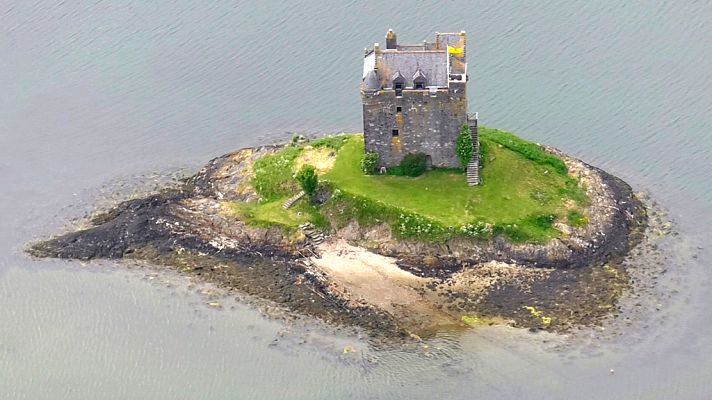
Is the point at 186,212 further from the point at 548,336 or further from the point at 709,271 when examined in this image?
the point at 709,271

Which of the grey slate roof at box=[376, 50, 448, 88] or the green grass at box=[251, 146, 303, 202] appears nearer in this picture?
the grey slate roof at box=[376, 50, 448, 88]

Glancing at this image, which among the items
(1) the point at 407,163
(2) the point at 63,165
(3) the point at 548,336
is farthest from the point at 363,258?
(2) the point at 63,165

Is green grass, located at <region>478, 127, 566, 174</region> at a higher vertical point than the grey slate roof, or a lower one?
lower

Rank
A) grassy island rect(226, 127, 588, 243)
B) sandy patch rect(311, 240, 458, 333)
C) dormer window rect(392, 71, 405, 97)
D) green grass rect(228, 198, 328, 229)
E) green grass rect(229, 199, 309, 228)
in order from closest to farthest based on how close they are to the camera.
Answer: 1. sandy patch rect(311, 240, 458, 333)
2. grassy island rect(226, 127, 588, 243)
3. dormer window rect(392, 71, 405, 97)
4. green grass rect(228, 198, 328, 229)
5. green grass rect(229, 199, 309, 228)

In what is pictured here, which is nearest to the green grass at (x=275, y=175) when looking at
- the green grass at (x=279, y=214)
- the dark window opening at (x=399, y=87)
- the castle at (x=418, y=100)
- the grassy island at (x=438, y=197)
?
the grassy island at (x=438, y=197)

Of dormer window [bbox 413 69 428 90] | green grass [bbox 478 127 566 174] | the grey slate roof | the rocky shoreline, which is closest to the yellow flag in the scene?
the grey slate roof

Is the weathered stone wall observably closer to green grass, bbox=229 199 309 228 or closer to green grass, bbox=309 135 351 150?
green grass, bbox=309 135 351 150

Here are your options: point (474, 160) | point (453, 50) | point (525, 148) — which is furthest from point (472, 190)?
point (453, 50)
